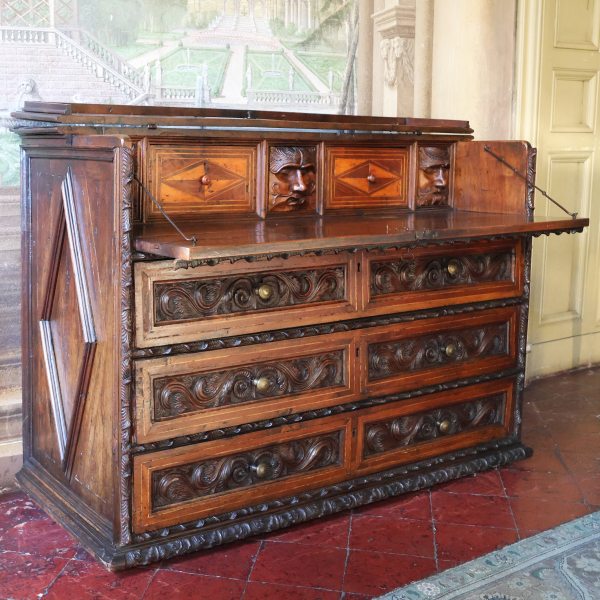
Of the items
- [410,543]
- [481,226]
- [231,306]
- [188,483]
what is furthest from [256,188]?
[410,543]

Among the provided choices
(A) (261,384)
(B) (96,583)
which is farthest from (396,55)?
(B) (96,583)

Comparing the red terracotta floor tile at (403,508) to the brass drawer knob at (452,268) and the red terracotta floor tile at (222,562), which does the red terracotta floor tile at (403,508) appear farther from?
the brass drawer knob at (452,268)

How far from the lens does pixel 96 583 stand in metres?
2.81

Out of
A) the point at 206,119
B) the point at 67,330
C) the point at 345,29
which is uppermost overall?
the point at 345,29

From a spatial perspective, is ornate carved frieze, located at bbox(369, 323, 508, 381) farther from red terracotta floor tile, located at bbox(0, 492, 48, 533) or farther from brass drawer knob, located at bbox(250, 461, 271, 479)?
red terracotta floor tile, located at bbox(0, 492, 48, 533)

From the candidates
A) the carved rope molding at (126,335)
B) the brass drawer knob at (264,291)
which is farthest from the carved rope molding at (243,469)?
the brass drawer knob at (264,291)

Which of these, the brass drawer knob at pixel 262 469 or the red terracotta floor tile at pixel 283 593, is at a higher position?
the brass drawer knob at pixel 262 469

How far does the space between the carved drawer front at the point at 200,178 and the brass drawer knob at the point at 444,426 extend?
43.9 inches

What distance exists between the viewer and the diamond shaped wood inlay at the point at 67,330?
2.92 meters

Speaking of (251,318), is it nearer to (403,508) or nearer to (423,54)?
(403,508)

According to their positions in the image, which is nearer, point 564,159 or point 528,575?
A: point 528,575

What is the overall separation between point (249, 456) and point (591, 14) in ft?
11.1

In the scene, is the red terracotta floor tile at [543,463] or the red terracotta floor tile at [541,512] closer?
the red terracotta floor tile at [541,512]

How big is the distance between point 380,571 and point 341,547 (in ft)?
0.65
